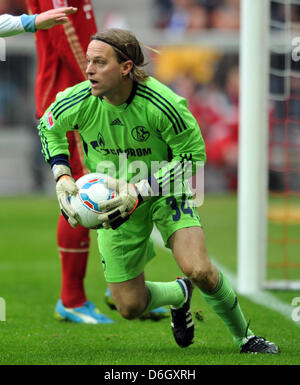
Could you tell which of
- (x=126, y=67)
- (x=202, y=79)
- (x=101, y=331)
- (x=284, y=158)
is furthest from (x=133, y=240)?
(x=202, y=79)

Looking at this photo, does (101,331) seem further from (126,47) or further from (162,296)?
(126,47)

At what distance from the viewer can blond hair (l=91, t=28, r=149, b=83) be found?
15.3ft

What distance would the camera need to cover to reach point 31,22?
4805 mm

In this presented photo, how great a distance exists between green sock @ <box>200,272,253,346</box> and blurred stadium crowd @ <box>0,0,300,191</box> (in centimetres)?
1160

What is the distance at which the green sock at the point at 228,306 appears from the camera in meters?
4.69

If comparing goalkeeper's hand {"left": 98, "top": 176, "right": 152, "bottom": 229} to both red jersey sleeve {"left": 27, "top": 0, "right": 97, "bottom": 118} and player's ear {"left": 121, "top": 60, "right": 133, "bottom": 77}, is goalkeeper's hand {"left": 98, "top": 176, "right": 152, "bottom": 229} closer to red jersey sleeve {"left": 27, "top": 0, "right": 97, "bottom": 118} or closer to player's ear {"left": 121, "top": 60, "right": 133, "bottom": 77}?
player's ear {"left": 121, "top": 60, "right": 133, "bottom": 77}

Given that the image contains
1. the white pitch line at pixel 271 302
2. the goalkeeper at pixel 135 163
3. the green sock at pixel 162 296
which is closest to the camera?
the goalkeeper at pixel 135 163

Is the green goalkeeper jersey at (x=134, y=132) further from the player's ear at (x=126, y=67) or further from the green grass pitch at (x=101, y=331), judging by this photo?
the green grass pitch at (x=101, y=331)

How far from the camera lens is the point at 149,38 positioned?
1689 centimetres

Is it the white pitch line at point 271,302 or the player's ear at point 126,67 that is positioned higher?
the player's ear at point 126,67

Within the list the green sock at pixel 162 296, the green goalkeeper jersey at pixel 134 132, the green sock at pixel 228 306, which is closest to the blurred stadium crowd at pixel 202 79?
the green sock at pixel 162 296

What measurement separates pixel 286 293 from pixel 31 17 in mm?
3382

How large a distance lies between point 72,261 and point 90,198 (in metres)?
1.51
